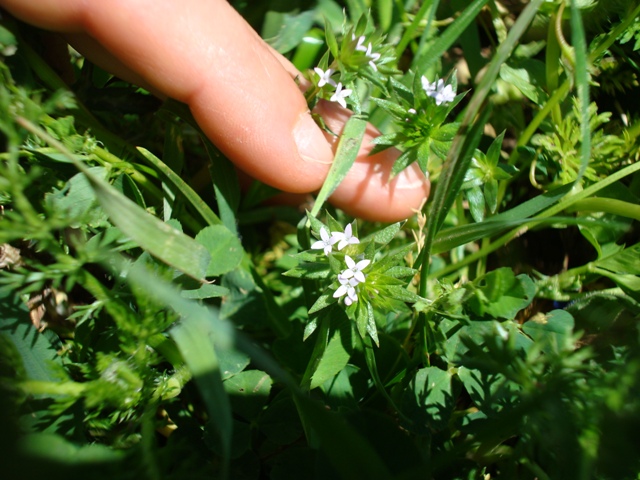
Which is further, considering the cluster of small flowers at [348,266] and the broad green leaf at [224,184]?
the broad green leaf at [224,184]

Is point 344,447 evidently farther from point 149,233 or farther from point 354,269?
point 149,233

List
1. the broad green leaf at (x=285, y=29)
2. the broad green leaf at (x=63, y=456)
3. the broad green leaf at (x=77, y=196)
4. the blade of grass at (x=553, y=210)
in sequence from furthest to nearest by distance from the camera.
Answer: the broad green leaf at (x=285, y=29) → the blade of grass at (x=553, y=210) → the broad green leaf at (x=77, y=196) → the broad green leaf at (x=63, y=456)

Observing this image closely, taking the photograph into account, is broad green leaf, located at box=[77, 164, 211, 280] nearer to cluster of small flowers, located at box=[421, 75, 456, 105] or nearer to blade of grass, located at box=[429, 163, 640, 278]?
cluster of small flowers, located at box=[421, 75, 456, 105]

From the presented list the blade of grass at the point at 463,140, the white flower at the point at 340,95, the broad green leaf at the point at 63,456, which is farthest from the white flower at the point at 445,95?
the broad green leaf at the point at 63,456

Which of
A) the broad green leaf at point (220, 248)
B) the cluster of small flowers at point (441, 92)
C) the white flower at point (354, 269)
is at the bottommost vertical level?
the broad green leaf at point (220, 248)

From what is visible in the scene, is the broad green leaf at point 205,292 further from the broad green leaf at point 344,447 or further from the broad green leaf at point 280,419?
the broad green leaf at point 344,447

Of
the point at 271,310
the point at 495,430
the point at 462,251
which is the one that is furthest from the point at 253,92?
the point at 495,430

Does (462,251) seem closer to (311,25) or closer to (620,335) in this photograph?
(620,335)

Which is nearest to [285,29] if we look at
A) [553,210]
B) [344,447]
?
[553,210]
